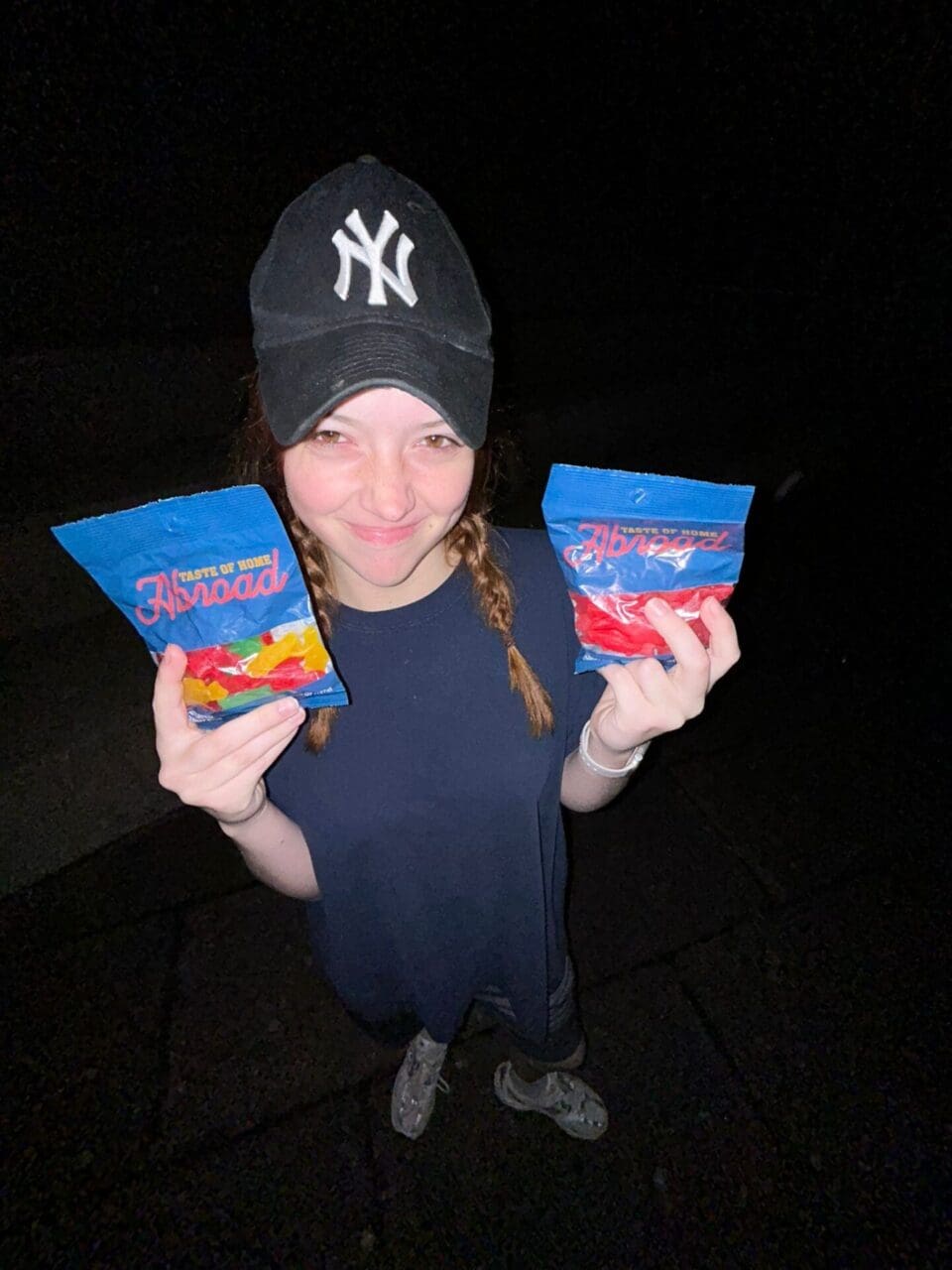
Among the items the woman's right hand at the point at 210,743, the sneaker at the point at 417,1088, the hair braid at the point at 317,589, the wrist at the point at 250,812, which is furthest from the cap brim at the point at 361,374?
the sneaker at the point at 417,1088

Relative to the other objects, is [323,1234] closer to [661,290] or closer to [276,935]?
[276,935]

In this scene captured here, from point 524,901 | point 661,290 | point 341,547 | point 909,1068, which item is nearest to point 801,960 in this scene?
point 909,1068

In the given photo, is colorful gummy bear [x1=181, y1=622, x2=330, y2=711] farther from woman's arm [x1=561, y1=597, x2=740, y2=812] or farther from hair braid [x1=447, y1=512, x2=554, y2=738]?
woman's arm [x1=561, y1=597, x2=740, y2=812]

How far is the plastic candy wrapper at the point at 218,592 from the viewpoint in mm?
898

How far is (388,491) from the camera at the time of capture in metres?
0.90

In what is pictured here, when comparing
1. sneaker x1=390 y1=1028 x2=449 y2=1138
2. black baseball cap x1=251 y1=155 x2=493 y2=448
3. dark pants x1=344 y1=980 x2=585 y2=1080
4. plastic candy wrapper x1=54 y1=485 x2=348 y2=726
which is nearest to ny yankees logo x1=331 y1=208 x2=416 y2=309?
black baseball cap x1=251 y1=155 x2=493 y2=448

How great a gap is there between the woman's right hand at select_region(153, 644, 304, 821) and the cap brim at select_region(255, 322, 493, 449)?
0.36m

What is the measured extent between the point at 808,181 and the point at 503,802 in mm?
5013

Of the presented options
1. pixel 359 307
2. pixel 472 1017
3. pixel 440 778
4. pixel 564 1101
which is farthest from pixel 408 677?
pixel 472 1017

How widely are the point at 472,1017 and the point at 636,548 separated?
1.75 meters

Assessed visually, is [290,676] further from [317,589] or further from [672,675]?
[672,675]

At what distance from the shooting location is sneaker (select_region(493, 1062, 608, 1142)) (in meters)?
1.83

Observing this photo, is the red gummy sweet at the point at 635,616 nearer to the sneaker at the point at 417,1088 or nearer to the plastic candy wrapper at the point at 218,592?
the plastic candy wrapper at the point at 218,592

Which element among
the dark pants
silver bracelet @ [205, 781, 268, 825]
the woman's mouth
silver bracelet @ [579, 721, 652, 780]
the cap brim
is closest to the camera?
the cap brim
